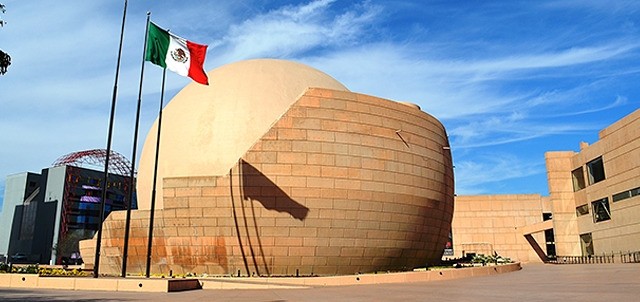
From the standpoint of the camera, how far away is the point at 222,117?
72.7ft

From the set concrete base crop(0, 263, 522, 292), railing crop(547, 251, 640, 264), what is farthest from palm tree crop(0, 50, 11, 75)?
railing crop(547, 251, 640, 264)

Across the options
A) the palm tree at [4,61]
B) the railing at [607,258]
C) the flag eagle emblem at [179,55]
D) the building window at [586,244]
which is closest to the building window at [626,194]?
the railing at [607,258]

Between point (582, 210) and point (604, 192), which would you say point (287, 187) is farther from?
point (582, 210)

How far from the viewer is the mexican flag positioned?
65.4ft

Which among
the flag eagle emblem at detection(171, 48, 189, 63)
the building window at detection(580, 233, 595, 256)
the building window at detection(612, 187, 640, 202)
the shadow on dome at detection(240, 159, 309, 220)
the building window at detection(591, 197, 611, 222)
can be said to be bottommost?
the building window at detection(580, 233, 595, 256)

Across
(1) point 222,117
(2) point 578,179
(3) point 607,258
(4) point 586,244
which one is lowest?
(3) point 607,258

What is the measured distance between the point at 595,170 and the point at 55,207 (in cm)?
9021

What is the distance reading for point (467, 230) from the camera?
58031 mm

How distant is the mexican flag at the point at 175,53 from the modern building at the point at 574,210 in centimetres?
3246

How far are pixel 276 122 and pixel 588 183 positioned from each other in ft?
115

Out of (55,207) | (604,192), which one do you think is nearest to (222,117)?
(604,192)

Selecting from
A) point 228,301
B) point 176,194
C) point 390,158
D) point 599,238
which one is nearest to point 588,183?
point 599,238

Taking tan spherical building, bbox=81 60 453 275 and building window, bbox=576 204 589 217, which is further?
building window, bbox=576 204 589 217

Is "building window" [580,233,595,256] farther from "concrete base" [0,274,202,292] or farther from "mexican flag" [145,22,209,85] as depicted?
"concrete base" [0,274,202,292]
